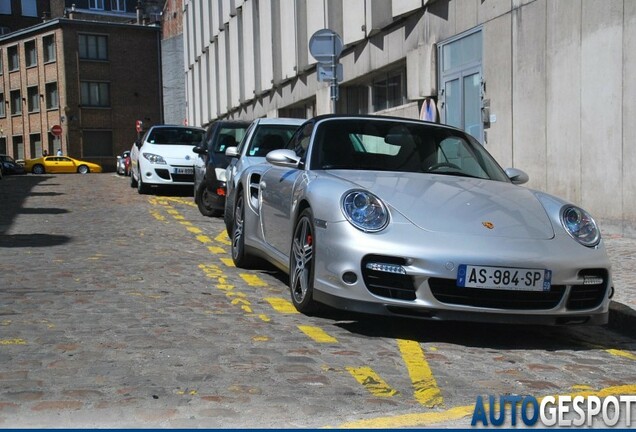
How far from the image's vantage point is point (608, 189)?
10.7 metres

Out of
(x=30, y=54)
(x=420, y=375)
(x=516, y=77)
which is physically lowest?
(x=420, y=375)

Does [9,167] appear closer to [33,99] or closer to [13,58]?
[33,99]

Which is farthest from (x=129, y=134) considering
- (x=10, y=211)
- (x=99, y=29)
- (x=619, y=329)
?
(x=619, y=329)

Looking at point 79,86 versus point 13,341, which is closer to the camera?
point 13,341

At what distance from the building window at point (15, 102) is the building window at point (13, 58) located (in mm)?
1965

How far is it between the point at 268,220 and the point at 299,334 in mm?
1868

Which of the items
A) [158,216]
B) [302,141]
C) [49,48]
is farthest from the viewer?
[49,48]

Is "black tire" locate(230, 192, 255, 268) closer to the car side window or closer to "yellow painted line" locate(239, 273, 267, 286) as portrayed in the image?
"yellow painted line" locate(239, 273, 267, 286)

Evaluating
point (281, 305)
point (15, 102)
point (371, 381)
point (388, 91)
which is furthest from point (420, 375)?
point (15, 102)

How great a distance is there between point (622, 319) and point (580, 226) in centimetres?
112

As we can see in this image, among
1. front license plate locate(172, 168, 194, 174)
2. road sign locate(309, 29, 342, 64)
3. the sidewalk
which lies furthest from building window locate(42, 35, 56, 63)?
the sidewalk

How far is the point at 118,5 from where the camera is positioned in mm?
74000

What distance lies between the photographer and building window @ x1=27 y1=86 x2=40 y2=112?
199ft

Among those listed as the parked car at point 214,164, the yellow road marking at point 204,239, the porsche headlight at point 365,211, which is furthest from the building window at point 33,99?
the porsche headlight at point 365,211
